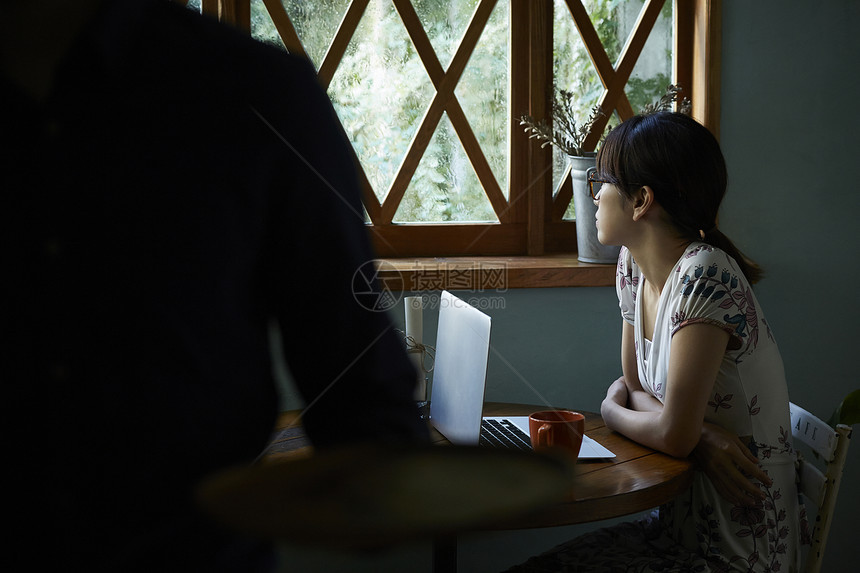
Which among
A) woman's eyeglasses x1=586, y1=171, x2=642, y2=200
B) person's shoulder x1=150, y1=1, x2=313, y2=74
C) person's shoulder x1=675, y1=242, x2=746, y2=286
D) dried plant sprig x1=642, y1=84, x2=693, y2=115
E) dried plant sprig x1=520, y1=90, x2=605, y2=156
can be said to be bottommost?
person's shoulder x1=675, y1=242, x2=746, y2=286

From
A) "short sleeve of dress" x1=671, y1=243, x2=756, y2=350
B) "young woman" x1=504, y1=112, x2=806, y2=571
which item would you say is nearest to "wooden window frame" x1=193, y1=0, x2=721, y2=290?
"young woman" x1=504, y1=112, x2=806, y2=571

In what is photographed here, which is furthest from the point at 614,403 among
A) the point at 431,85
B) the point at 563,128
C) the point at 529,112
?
the point at 431,85

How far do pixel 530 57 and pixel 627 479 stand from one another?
1.41 metres

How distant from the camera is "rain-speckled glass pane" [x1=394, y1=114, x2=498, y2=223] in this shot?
7.75 feet

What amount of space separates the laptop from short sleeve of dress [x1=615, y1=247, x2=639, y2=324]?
1.24 ft

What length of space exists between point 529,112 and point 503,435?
3.76 ft

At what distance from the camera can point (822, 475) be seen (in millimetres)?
1529

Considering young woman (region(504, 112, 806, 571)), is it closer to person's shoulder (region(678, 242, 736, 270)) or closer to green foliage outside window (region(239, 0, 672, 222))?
person's shoulder (region(678, 242, 736, 270))

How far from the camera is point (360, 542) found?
274 mm

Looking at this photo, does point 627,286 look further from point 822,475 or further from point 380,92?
point 380,92

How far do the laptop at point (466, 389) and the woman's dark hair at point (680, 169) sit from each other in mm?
468

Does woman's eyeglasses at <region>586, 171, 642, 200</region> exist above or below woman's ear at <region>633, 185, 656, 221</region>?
above

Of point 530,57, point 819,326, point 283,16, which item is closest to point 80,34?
point 283,16

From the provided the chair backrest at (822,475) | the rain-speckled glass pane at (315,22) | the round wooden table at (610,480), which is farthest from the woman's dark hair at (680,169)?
the rain-speckled glass pane at (315,22)
